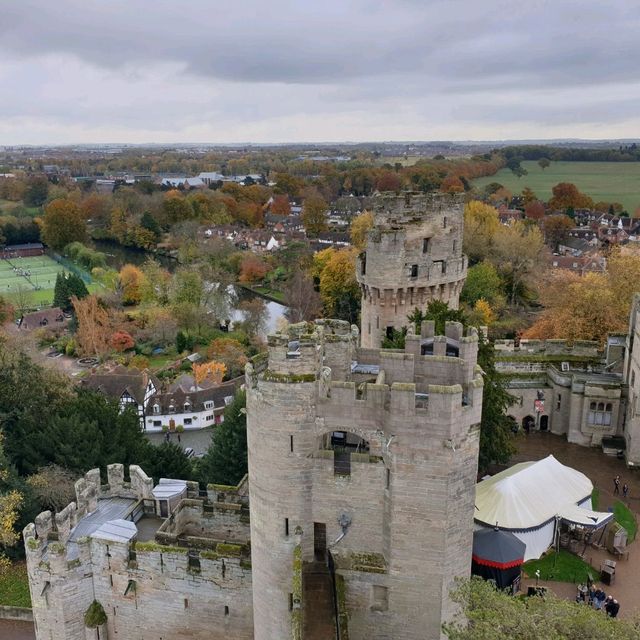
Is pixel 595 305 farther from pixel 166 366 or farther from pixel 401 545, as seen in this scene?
pixel 166 366

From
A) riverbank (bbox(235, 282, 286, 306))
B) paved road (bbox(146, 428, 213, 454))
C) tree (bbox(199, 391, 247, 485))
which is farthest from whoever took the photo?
riverbank (bbox(235, 282, 286, 306))

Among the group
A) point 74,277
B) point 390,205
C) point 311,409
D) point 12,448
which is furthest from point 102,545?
point 74,277

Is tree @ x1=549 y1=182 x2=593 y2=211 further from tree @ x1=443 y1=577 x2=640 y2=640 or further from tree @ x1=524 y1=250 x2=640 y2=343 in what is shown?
tree @ x1=443 y1=577 x2=640 y2=640

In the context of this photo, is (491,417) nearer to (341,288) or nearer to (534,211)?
(341,288)

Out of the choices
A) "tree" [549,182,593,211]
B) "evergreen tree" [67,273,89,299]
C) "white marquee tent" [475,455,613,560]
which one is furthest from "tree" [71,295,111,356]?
"tree" [549,182,593,211]

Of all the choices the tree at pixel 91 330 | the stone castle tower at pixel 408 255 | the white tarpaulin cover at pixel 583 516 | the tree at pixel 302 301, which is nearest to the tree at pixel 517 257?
the tree at pixel 302 301

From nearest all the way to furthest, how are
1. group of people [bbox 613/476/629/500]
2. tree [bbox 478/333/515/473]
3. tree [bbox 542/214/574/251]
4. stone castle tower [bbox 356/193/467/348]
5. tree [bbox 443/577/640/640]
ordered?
tree [bbox 443/577/640/640], tree [bbox 478/333/515/473], group of people [bbox 613/476/629/500], stone castle tower [bbox 356/193/467/348], tree [bbox 542/214/574/251]
